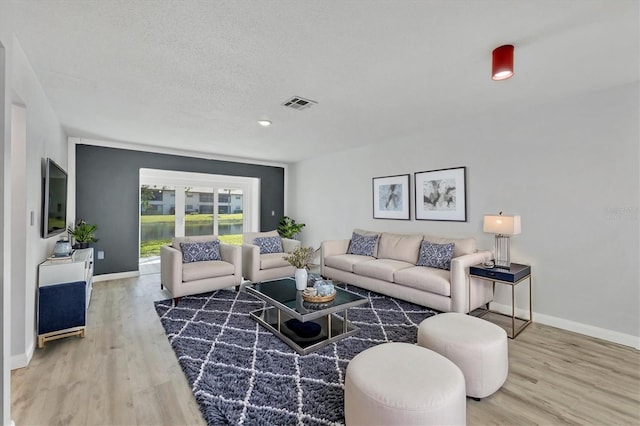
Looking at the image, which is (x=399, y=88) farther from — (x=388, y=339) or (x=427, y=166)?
(x=388, y=339)

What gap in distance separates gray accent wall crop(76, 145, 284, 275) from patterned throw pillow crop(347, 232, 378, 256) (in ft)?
11.9

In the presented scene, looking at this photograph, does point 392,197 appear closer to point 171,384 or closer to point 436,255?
point 436,255

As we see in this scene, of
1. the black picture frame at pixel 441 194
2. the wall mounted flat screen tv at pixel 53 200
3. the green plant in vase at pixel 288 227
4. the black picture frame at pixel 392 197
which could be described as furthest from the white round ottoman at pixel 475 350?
the green plant in vase at pixel 288 227

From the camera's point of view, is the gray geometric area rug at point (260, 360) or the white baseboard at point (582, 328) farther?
the white baseboard at point (582, 328)

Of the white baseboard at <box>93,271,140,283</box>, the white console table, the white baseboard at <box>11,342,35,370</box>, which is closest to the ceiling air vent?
the white console table

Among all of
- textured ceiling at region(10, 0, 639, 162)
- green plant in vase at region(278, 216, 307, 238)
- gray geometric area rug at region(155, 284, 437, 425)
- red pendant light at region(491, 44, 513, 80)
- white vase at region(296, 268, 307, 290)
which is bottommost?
gray geometric area rug at region(155, 284, 437, 425)

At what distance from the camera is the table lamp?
3.01 m

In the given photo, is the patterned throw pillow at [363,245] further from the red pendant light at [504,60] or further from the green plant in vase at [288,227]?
the red pendant light at [504,60]

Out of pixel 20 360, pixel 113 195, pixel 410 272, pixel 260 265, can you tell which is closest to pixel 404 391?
pixel 410 272

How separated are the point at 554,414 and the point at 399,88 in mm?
2693

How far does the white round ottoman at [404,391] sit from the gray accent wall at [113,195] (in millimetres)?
4989

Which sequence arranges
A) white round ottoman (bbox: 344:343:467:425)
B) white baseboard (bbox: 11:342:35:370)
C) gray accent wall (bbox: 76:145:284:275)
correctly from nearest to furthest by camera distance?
white round ottoman (bbox: 344:343:467:425)
white baseboard (bbox: 11:342:35:370)
gray accent wall (bbox: 76:145:284:275)

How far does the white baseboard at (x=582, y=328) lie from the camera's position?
2619mm

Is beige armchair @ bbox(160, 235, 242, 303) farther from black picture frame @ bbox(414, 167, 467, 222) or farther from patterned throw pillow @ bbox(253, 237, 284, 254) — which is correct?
black picture frame @ bbox(414, 167, 467, 222)
